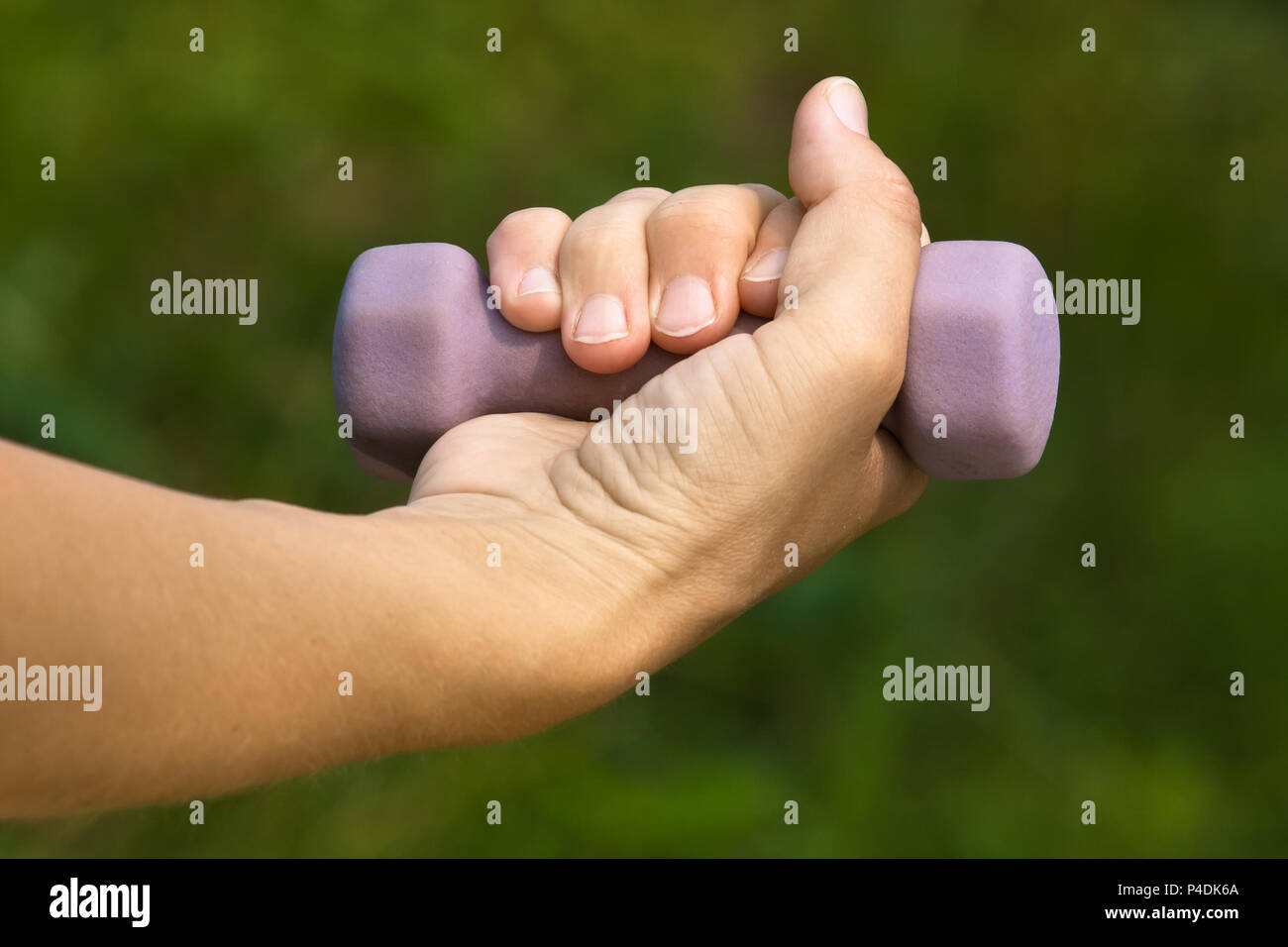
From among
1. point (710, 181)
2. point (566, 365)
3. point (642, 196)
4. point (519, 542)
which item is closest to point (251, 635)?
point (519, 542)

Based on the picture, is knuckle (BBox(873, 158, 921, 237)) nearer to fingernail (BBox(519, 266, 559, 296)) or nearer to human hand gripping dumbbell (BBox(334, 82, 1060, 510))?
human hand gripping dumbbell (BBox(334, 82, 1060, 510))

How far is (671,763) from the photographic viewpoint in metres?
1.48

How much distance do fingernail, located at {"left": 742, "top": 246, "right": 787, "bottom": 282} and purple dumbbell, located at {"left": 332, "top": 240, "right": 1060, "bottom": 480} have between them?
0.07 feet

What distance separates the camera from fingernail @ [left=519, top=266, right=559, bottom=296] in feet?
2.44

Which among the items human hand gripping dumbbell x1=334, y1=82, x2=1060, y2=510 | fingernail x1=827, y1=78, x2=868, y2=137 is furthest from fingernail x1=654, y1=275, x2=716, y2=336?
fingernail x1=827, y1=78, x2=868, y2=137

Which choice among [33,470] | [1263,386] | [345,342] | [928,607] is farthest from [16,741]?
[1263,386]

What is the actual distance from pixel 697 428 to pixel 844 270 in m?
0.11

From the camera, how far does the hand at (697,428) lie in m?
0.61

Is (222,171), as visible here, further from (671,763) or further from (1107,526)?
(1107,526)

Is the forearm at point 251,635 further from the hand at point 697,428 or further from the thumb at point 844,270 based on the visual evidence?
the thumb at point 844,270

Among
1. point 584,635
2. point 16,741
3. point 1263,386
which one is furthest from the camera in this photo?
point 1263,386

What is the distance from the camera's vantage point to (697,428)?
25.4 inches

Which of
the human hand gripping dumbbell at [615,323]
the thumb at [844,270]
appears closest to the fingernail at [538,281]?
the human hand gripping dumbbell at [615,323]

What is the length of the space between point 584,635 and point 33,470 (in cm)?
22
